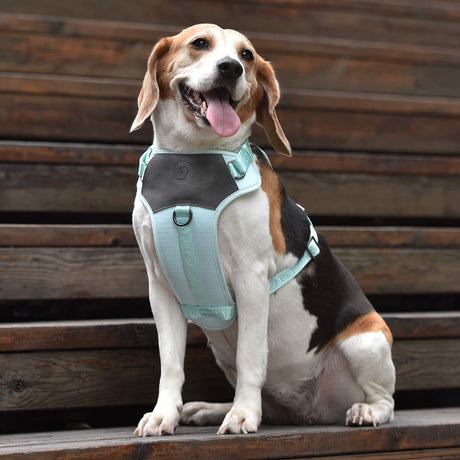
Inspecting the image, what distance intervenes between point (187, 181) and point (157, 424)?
2.13ft

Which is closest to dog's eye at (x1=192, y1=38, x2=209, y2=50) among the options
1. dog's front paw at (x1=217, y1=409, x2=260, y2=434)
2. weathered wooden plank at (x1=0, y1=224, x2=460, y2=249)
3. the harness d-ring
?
the harness d-ring

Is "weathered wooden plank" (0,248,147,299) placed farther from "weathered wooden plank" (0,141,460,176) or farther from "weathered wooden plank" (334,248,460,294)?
"weathered wooden plank" (334,248,460,294)

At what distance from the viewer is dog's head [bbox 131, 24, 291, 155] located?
79.5 inches

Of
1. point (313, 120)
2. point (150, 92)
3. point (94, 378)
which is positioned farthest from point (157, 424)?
point (313, 120)

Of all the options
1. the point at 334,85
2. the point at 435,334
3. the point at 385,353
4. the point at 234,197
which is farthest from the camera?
the point at 334,85

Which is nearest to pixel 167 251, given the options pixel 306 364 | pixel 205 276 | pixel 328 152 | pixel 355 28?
pixel 205 276

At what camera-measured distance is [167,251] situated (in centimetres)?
204

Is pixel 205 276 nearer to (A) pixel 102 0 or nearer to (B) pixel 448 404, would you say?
(B) pixel 448 404

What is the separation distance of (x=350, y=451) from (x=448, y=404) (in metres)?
0.85

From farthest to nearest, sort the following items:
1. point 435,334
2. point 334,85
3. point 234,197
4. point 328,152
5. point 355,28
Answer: point 355,28
point 334,85
point 328,152
point 435,334
point 234,197

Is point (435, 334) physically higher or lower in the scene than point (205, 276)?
lower

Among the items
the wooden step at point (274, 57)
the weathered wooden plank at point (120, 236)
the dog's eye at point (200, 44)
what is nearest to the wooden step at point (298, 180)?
the weathered wooden plank at point (120, 236)

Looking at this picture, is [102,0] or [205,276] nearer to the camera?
[205,276]

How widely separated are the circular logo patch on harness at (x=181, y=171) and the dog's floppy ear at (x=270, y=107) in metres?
0.32
